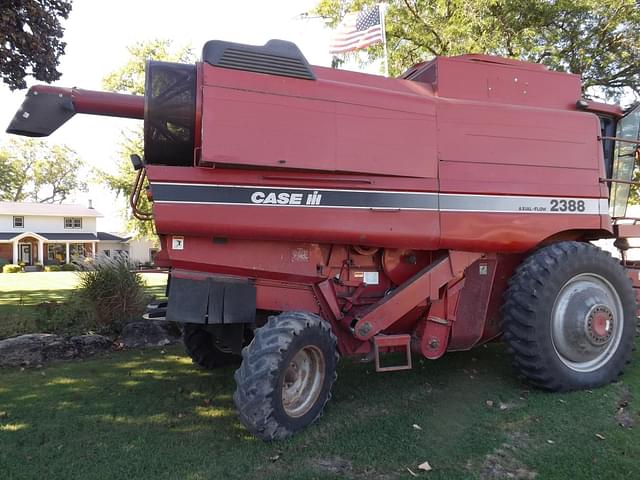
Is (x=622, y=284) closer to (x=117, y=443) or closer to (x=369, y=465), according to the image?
(x=369, y=465)

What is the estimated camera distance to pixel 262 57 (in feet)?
13.7

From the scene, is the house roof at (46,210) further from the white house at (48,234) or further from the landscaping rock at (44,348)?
the landscaping rock at (44,348)

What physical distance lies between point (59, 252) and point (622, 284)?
168 feet

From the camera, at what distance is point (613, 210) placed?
6098 mm

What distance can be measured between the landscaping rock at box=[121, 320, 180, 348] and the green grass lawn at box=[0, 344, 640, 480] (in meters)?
1.62

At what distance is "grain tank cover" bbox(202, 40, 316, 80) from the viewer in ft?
13.4

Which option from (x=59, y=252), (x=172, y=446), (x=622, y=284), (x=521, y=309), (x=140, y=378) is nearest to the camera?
(x=172, y=446)

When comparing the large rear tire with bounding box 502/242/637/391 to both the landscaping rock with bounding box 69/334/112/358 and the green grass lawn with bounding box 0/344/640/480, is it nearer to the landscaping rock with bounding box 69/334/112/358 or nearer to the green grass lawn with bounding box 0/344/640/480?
the green grass lawn with bounding box 0/344/640/480

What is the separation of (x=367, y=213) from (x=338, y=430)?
6.26 feet

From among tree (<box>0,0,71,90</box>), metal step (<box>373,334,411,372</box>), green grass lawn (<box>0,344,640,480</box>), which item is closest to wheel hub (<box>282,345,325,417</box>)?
green grass lawn (<box>0,344,640,480</box>)

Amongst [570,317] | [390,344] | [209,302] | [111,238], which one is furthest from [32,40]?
[111,238]

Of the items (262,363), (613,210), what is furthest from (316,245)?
(613,210)

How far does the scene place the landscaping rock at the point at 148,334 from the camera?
7488mm

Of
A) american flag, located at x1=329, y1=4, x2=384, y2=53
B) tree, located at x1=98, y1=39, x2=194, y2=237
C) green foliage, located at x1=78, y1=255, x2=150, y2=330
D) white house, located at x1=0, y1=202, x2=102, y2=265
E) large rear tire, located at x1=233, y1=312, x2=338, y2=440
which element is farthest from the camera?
white house, located at x1=0, y1=202, x2=102, y2=265
